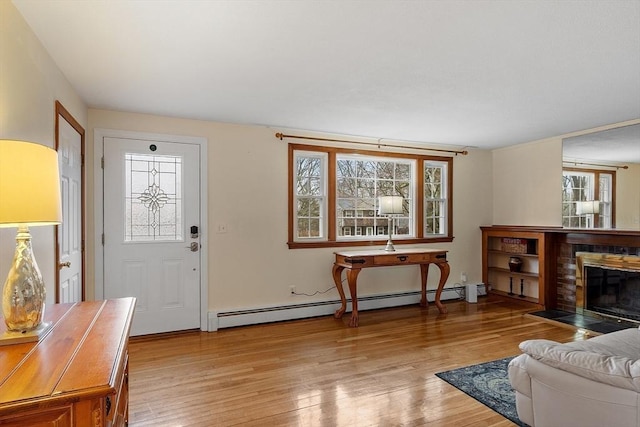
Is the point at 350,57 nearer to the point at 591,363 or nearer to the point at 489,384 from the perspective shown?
the point at 591,363

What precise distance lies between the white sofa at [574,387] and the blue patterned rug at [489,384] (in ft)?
1.34

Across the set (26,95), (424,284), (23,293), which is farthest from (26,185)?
(424,284)

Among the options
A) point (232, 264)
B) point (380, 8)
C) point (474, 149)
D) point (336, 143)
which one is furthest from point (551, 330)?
point (380, 8)

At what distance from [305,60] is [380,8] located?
2.40 ft

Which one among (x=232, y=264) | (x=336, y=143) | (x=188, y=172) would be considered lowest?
(x=232, y=264)

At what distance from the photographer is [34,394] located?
0.92m

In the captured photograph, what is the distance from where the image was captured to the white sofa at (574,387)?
1.52 metres

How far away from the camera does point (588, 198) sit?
4461 millimetres

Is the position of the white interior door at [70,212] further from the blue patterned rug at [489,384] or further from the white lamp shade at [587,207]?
the white lamp shade at [587,207]

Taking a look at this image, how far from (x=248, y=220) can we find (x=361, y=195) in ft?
5.08

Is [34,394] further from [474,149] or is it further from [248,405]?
[474,149]

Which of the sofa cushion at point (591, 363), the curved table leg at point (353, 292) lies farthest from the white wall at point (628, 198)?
the curved table leg at point (353, 292)

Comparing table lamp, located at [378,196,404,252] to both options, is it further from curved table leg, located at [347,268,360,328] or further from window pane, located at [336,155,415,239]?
curved table leg, located at [347,268,360,328]

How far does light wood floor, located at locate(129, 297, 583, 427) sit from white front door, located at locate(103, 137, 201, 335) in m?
0.35
